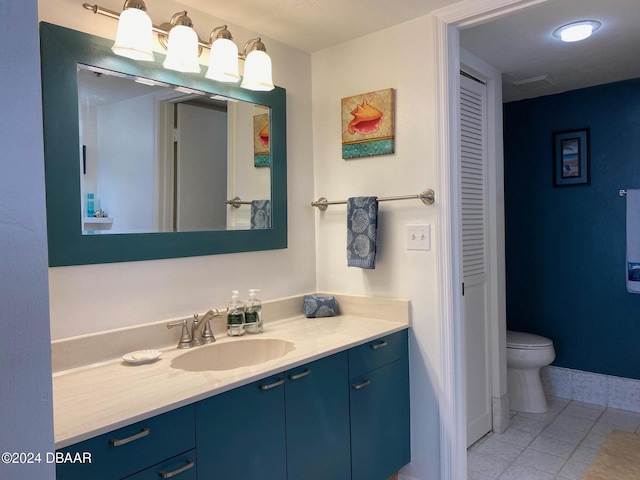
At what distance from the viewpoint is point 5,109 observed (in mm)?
583

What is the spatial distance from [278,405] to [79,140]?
1068 mm

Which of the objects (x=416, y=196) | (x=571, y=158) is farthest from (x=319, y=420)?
(x=571, y=158)

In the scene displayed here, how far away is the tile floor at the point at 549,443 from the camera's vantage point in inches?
92.7

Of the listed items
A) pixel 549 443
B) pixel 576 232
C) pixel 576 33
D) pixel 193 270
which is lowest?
pixel 549 443

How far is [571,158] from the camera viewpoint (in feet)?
10.8

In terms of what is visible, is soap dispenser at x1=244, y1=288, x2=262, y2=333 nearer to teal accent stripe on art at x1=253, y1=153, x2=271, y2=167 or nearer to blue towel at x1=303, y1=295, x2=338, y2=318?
blue towel at x1=303, y1=295, x2=338, y2=318

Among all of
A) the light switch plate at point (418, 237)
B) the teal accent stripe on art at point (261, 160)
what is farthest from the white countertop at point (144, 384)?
the teal accent stripe on art at point (261, 160)

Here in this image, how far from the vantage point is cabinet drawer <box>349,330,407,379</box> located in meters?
1.83

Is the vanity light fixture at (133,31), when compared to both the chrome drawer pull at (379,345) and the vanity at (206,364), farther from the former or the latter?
the chrome drawer pull at (379,345)

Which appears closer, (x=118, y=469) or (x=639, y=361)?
(x=118, y=469)

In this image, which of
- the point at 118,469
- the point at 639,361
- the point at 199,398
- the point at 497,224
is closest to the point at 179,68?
the point at 199,398

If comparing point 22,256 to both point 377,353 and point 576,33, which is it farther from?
point 576,33

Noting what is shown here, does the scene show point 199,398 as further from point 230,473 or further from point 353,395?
point 353,395

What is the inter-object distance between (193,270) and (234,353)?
0.37 m
